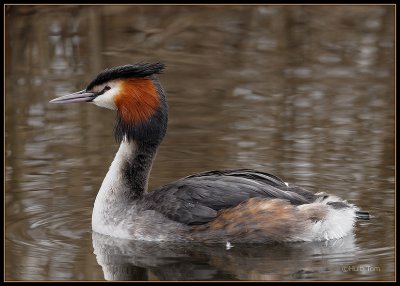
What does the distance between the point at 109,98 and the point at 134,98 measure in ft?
0.80

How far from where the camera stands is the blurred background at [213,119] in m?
7.57

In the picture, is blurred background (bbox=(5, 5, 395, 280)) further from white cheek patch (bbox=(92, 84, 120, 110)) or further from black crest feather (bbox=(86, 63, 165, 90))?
black crest feather (bbox=(86, 63, 165, 90))

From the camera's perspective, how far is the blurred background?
7.57 metres

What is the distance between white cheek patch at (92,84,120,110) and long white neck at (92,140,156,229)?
13.4 inches

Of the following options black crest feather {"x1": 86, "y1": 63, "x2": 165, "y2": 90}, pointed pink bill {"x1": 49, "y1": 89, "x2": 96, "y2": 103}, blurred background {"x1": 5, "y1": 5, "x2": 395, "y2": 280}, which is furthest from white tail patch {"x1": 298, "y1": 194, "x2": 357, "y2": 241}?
pointed pink bill {"x1": 49, "y1": 89, "x2": 96, "y2": 103}

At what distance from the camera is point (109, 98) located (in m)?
8.29

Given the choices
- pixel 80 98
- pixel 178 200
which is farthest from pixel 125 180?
pixel 80 98

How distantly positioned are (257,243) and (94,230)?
1394mm

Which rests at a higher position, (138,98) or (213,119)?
(138,98)

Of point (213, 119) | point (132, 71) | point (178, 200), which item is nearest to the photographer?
point (178, 200)

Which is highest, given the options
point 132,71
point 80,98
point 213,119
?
point 132,71

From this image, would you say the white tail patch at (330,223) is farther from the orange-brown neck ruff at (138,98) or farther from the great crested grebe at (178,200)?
the orange-brown neck ruff at (138,98)

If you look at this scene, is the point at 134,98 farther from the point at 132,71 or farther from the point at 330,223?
the point at 330,223

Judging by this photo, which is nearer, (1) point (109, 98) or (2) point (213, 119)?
(1) point (109, 98)
